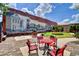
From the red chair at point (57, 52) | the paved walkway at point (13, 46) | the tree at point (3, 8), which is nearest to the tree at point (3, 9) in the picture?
the tree at point (3, 8)

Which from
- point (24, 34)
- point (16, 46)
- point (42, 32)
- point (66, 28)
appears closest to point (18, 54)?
point (16, 46)

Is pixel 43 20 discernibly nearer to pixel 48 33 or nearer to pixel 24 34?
pixel 48 33

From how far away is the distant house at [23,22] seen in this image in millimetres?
2074

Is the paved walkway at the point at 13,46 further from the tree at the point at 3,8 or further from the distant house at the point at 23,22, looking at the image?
the tree at the point at 3,8

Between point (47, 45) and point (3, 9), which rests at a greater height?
point (3, 9)

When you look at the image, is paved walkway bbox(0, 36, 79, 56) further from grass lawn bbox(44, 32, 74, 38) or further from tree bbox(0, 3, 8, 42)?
tree bbox(0, 3, 8, 42)

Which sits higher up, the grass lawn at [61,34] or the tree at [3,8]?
the tree at [3,8]

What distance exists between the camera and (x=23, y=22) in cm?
209

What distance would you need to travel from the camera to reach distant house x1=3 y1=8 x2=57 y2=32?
2074 millimetres

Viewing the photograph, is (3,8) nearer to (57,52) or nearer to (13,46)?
(13,46)

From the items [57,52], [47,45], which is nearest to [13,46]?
[47,45]

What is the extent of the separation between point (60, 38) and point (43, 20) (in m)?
0.35

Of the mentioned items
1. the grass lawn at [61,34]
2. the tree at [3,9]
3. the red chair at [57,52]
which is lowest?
the red chair at [57,52]

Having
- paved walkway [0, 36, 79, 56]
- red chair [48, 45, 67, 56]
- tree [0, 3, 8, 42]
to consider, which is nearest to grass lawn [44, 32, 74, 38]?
paved walkway [0, 36, 79, 56]
